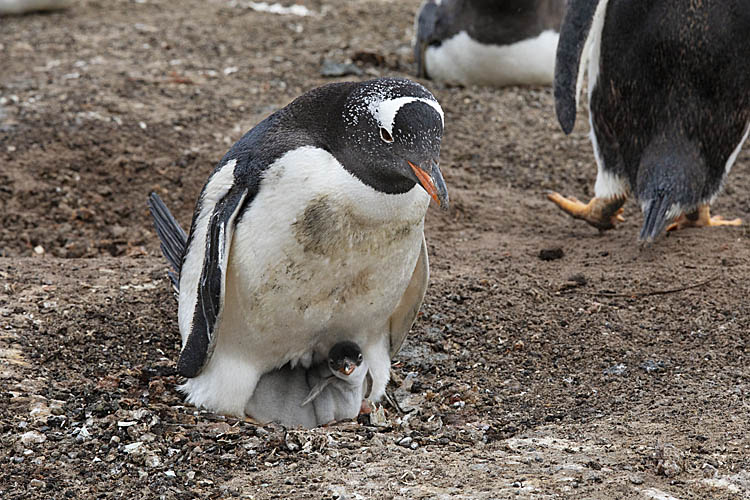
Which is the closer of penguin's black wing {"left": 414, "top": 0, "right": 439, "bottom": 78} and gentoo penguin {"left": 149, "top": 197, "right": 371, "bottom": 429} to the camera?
gentoo penguin {"left": 149, "top": 197, "right": 371, "bottom": 429}

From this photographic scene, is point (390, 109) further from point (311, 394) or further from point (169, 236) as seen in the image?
point (169, 236)

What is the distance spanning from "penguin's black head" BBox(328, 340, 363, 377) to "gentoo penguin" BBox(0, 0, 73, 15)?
627 cm

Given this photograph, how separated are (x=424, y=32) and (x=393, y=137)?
4.72 meters

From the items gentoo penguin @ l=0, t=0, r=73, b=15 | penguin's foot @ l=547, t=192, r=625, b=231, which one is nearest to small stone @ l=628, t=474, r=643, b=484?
penguin's foot @ l=547, t=192, r=625, b=231

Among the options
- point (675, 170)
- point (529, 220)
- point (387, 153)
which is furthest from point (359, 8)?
point (387, 153)

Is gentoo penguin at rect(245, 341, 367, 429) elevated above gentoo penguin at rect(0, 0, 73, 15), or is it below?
above

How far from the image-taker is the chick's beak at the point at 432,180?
8.09 feet

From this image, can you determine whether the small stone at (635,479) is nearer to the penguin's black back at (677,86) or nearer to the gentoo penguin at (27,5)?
the penguin's black back at (677,86)

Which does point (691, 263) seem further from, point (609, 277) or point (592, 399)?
point (592, 399)

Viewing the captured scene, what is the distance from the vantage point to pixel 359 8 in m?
8.93

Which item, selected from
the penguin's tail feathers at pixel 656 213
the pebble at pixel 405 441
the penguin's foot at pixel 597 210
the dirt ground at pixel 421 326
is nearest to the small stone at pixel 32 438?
the dirt ground at pixel 421 326

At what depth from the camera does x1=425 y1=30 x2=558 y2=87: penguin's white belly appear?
6848 millimetres

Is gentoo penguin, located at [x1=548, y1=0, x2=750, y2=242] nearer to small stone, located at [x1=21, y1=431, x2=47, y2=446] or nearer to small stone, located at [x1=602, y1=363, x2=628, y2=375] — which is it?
small stone, located at [x1=602, y1=363, x2=628, y2=375]

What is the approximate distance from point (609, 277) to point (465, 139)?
218 cm
